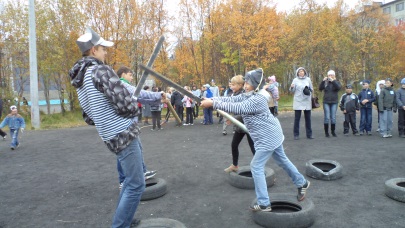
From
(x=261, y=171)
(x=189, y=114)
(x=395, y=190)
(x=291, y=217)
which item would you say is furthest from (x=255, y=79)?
(x=189, y=114)

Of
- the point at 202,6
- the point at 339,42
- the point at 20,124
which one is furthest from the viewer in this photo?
the point at 339,42

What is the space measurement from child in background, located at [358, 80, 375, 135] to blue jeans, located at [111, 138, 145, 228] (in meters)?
9.77

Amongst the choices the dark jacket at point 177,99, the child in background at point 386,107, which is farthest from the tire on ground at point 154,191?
the dark jacket at point 177,99

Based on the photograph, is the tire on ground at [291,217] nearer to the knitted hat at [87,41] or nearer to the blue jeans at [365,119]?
the knitted hat at [87,41]

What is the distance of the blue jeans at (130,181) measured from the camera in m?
3.00

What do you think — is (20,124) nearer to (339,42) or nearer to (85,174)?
(85,174)

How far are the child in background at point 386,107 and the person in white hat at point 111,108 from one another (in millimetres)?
9676

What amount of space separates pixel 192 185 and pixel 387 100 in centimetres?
803

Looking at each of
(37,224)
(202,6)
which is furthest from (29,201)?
(202,6)

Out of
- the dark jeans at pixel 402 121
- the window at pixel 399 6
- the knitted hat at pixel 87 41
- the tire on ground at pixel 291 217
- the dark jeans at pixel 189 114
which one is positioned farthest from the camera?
the window at pixel 399 6

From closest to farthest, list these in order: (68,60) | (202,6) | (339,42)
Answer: (68,60) → (202,6) → (339,42)

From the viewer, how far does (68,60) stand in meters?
22.3

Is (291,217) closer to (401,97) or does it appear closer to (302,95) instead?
(302,95)

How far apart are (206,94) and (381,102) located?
8.08 metres
